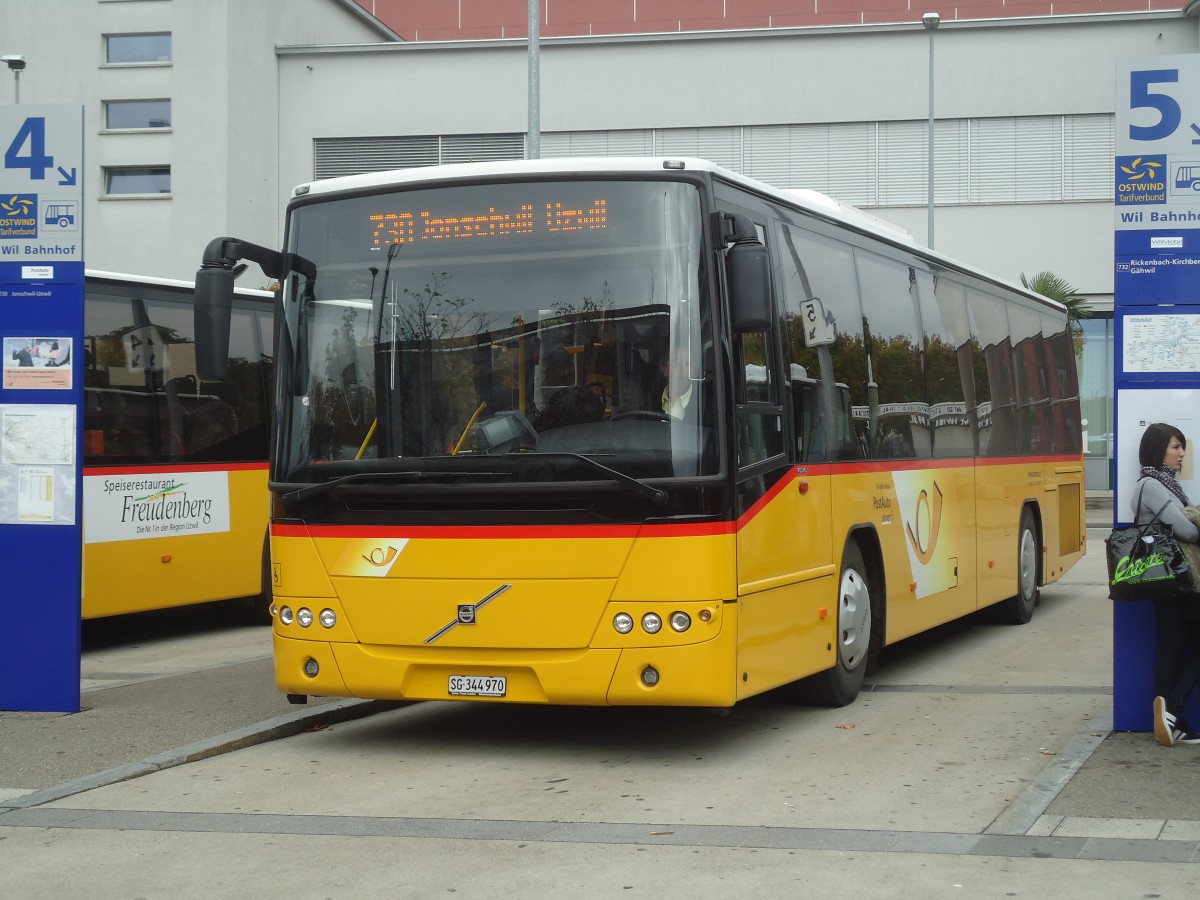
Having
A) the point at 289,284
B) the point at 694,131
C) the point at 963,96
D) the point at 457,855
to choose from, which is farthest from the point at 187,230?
the point at 457,855

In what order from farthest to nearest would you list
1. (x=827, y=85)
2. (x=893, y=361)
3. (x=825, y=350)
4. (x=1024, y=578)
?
(x=827, y=85) < (x=1024, y=578) < (x=893, y=361) < (x=825, y=350)

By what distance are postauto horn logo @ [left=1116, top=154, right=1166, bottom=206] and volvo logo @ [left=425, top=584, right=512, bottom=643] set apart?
3.91 metres

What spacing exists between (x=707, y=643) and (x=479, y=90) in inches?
1305

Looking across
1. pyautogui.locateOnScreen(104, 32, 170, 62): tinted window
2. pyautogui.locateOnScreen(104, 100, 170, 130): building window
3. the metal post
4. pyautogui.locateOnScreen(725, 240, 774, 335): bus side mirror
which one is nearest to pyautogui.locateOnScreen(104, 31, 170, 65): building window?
pyautogui.locateOnScreen(104, 32, 170, 62): tinted window

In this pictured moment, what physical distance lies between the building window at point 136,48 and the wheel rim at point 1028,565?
3272 centimetres

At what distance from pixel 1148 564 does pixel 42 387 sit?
6593 millimetres

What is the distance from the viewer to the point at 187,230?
41.2 meters

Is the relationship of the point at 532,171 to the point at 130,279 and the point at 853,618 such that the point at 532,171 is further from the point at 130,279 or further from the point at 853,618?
the point at 130,279

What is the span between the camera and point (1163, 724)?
820cm

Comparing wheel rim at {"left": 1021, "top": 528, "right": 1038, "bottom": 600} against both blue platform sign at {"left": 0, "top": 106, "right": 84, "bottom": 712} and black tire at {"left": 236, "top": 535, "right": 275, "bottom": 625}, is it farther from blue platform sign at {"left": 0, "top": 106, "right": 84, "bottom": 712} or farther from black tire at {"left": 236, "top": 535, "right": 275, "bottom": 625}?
blue platform sign at {"left": 0, "top": 106, "right": 84, "bottom": 712}

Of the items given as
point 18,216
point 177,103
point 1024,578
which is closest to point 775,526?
point 18,216

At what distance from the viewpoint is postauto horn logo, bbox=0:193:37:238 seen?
989 cm

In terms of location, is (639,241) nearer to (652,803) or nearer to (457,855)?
(652,803)

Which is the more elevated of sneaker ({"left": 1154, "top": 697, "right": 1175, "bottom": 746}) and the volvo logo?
the volvo logo
